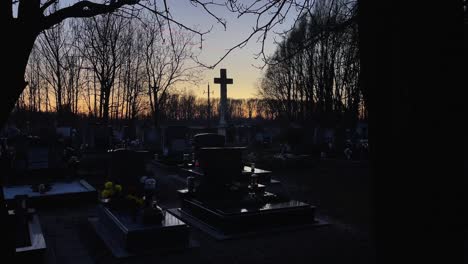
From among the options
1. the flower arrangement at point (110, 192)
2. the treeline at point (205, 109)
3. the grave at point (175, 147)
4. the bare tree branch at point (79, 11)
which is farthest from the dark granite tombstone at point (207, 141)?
the treeline at point (205, 109)

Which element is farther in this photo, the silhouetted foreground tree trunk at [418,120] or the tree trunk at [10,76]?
the tree trunk at [10,76]

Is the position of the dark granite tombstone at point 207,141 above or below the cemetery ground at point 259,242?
above

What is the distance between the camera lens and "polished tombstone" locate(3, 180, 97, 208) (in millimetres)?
10383

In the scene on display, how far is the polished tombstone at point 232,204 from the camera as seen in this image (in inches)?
315

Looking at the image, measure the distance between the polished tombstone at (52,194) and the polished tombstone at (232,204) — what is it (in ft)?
9.40

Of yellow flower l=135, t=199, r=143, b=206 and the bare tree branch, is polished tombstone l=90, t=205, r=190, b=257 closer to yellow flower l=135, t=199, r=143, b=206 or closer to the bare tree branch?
yellow flower l=135, t=199, r=143, b=206

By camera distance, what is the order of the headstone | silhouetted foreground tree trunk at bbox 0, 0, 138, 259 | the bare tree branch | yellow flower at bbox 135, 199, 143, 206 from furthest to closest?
the headstone
yellow flower at bbox 135, 199, 143, 206
the bare tree branch
silhouetted foreground tree trunk at bbox 0, 0, 138, 259

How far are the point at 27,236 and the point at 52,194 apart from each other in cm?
382

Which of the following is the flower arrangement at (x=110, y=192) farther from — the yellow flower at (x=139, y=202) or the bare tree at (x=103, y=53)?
the bare tree at (x=103, y=53)

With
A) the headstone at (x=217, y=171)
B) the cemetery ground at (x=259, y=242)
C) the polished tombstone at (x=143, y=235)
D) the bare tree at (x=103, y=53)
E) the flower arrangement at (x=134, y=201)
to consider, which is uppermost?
the bare tree at (x=103, y=53)

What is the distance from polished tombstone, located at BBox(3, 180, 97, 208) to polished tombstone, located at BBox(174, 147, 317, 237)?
→ 2865 mm

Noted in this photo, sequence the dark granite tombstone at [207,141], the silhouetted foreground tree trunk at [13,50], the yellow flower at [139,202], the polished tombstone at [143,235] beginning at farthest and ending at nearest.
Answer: the dark granite tombstone at [207,141], the yellow flower at [139,202], the polished tombstone at [143,235], the silhouetted foreground tree trunk at [13,50]

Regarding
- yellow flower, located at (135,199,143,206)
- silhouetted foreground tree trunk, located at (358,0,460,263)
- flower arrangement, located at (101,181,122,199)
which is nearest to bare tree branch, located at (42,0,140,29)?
silhouetted foreground tree trunk, located at (358,0,460,263)

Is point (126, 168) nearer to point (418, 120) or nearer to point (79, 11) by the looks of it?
point (79, 11)
